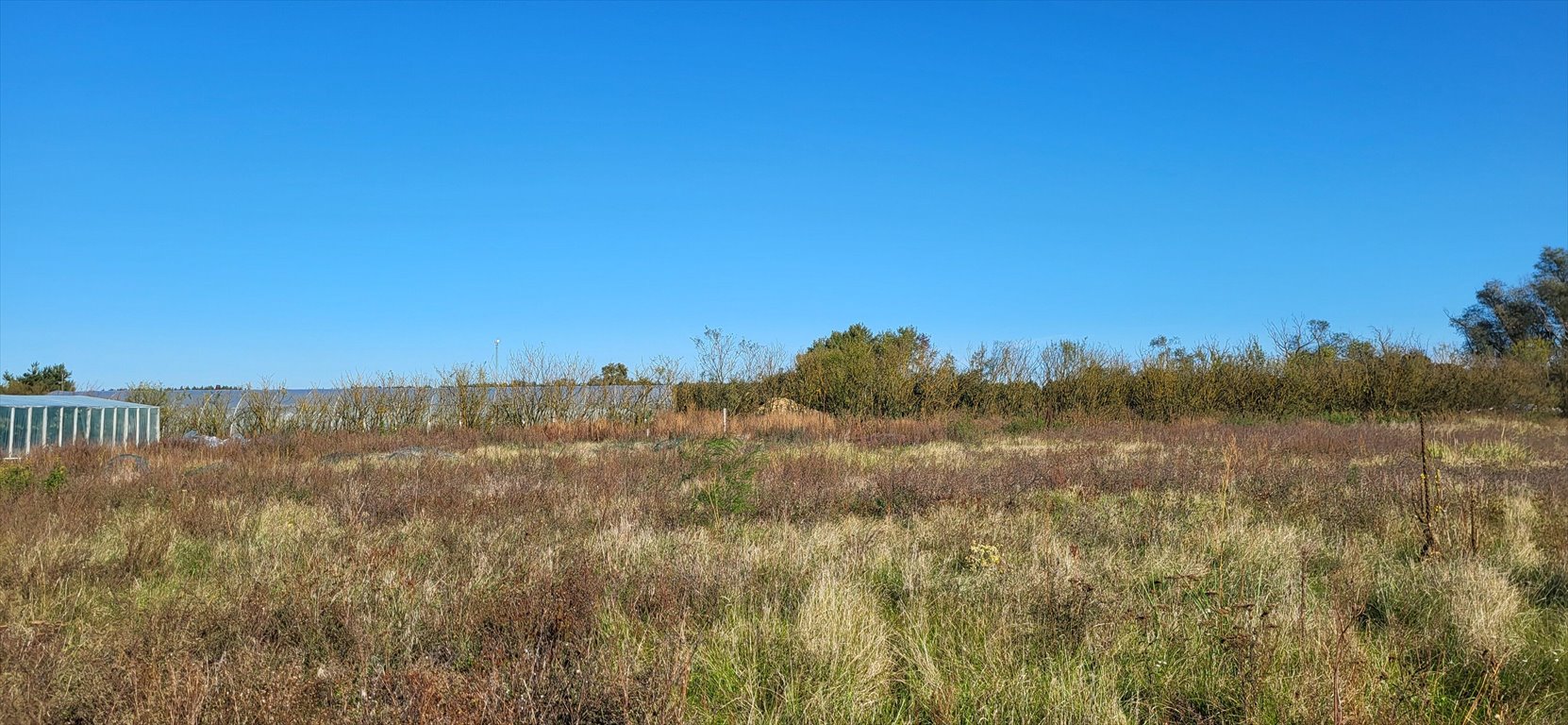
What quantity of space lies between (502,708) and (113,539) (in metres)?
4.89

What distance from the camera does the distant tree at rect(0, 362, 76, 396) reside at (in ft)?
119

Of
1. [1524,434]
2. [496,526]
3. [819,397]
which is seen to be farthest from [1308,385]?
[496,526]

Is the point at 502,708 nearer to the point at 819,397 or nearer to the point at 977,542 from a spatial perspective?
the point at 977,542

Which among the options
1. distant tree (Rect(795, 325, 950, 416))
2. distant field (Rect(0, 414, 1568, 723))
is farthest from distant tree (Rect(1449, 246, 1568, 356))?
distant field (Rect(0, 414, 1568, 723))

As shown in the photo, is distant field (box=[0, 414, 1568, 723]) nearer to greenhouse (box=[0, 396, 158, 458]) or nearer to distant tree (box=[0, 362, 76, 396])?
greenhouse (box=[0, 396, 158, 458])

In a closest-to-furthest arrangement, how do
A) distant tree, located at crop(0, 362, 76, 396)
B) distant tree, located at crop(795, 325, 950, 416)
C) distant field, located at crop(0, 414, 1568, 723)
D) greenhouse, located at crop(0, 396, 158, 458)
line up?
distant field, located at crop(0, 414, 1568, 723)
greenhouse, located at crop(0, 396, 158, 458)
distant tree, located at crop(795, 325, 950, 416)
distant tree, located at crop(0, 362, 76, 396)

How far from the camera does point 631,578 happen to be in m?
4.28

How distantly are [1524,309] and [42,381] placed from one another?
7893cm

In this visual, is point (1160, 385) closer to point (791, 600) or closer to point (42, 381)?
point (791, 600)

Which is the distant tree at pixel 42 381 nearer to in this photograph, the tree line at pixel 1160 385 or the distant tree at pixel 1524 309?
the tree line at pixel 1160 385

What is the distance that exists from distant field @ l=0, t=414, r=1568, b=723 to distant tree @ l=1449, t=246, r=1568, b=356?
47.4 metres

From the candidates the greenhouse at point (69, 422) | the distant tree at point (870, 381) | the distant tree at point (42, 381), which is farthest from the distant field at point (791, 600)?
the distant tree at point (42, 381)

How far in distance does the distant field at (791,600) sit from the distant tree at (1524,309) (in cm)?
4737

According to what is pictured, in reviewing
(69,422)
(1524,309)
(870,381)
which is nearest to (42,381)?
(69,422)
